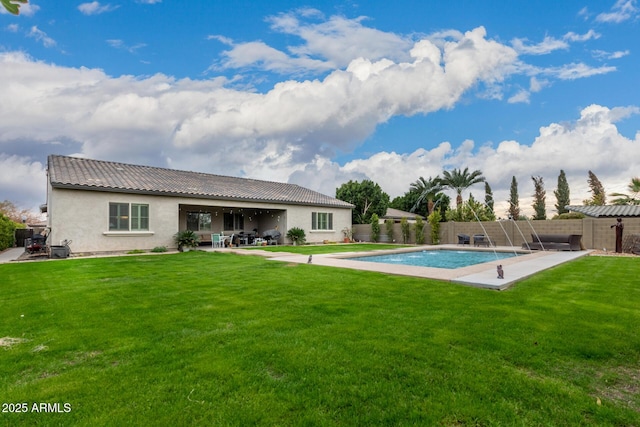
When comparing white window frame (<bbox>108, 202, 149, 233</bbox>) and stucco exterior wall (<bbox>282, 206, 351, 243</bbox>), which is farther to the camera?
stucco exterior wall (<bbox>282, 206, 351, 243</bbox>)

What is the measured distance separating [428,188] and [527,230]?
23601mm

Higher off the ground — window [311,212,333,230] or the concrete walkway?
window [311,212,333,230]

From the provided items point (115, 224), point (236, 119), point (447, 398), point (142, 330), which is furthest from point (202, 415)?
point (236, 119)

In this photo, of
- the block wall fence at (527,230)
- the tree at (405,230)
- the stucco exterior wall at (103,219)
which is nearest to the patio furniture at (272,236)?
the stucco exterior wall at (103,219)

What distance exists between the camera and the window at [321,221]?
2432 centimetres

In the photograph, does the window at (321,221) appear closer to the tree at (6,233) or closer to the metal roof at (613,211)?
the metal roof at (613,211)

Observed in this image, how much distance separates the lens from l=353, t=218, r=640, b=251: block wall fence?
16547 mm

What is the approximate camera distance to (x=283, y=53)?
57.8 ft

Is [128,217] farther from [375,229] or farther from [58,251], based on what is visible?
[375,229]

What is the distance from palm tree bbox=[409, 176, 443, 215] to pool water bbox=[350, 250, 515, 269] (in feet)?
72.1

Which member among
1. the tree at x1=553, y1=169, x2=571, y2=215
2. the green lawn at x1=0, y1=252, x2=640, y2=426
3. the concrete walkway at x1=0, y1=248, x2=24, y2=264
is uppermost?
the tree at x1=553, y1=169, x2=571, y2=215

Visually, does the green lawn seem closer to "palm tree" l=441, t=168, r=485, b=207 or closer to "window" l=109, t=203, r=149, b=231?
"window" l=109, t=203, r=149, b=231

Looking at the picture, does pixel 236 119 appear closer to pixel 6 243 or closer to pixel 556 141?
pixel 6 243

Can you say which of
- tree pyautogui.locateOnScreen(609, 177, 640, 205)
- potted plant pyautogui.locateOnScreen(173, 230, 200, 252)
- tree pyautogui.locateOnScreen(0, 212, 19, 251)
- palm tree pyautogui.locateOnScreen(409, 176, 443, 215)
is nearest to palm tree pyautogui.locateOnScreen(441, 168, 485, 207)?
palm tree pyautogui.locateOnScreen(409, 176, 443, 215)
